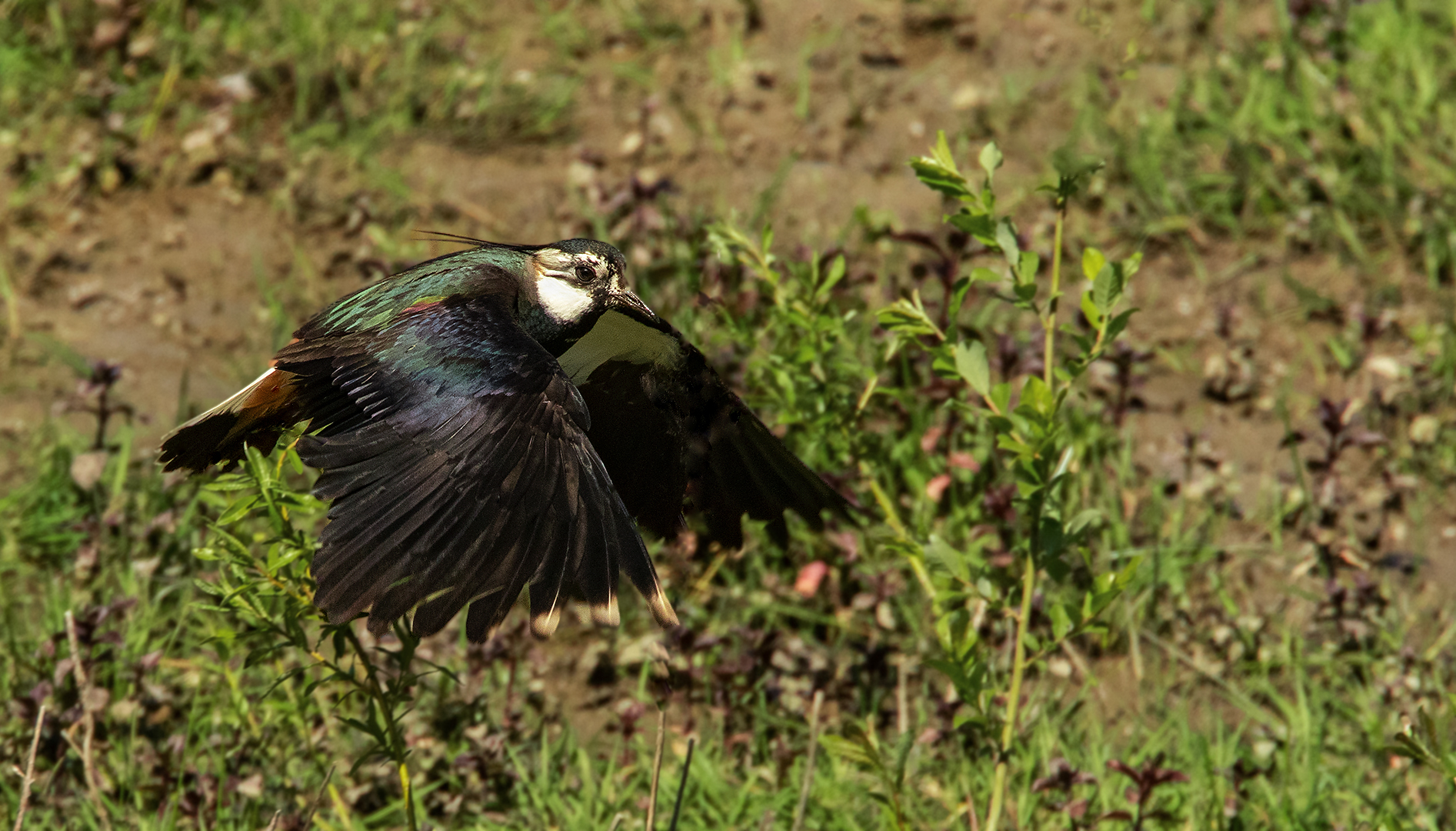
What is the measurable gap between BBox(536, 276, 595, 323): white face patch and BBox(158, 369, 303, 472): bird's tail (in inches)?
21.5

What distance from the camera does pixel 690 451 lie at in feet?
9.52

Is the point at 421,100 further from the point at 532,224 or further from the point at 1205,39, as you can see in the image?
the point at 1205,39

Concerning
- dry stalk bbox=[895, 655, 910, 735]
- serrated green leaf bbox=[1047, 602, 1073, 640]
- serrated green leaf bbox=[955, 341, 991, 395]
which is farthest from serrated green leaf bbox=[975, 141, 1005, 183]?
dry stalk bbox=[895, 655, 910, 735]

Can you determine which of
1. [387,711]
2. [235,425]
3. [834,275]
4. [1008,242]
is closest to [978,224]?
[1008,242]

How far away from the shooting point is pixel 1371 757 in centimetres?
317

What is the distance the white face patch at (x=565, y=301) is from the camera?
304 cm

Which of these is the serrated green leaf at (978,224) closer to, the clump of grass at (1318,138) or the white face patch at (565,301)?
the white face patch at (565,301)

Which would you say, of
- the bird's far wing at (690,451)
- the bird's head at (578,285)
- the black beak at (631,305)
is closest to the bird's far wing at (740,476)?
the bird's far wing at (690,451)

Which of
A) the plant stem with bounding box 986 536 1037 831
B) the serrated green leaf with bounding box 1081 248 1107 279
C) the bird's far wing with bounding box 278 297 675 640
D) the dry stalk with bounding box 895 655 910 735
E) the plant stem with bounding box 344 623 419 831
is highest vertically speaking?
the serrated green leaf with bounding box 1081 248 1107 279

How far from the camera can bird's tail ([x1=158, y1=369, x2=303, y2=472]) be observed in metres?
2.72

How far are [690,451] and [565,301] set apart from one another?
Answer: 0.41 metres

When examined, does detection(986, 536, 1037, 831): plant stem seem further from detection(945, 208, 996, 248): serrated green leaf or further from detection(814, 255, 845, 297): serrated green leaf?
detection(814, 255, 845, 297): serrated green leaf

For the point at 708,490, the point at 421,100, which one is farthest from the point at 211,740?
the point at 421,100

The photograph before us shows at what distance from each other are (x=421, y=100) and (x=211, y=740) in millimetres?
2540
